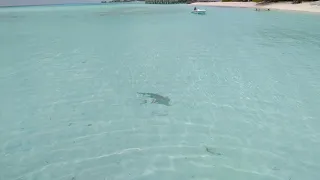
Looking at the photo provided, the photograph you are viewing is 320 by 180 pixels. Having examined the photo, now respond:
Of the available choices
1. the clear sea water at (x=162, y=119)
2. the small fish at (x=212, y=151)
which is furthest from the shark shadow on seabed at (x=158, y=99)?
the small fish at (x=212, y=151)

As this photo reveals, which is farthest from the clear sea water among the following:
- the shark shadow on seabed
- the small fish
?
the shark shadow on seabed

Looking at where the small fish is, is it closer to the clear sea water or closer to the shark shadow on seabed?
the clear sea water

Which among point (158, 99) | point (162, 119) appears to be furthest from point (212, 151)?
point (158, 99)

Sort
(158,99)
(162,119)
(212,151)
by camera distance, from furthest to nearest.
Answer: (158,99) → (162,119) → (212,151)

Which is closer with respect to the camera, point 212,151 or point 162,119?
point 212,151

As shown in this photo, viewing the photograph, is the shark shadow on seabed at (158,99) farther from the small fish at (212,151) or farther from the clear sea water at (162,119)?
the small fish at (212,151)

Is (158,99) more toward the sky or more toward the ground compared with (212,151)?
more toward the sky

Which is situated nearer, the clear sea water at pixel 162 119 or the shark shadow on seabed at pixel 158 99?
the clear sea water at pixel 162 119

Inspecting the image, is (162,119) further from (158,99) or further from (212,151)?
(212,151)

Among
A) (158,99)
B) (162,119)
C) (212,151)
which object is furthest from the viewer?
(158,99)

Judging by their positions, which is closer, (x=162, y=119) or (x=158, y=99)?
(x=162, y=119)

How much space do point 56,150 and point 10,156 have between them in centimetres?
108

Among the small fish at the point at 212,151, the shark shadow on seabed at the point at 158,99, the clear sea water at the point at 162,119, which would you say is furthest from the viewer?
the shark shadow on seabed at the point at 158,99

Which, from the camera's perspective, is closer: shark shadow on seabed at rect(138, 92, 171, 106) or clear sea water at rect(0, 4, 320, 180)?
clear sea water at rect(0, 4, 320, 180)
